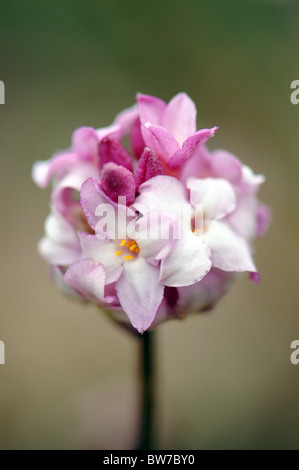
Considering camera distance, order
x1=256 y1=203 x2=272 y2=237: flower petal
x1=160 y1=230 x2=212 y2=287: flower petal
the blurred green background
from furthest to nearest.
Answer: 1. the blurred green background
2. x1=256 y1=203 x2=272 y2=237: flower petal
3. x1=160 y1=230 x2=212 y2=287: flower petal

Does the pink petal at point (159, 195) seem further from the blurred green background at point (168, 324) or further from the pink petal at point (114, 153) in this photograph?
the blurred green background at point (168, 324)

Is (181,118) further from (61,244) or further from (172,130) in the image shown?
(61,244)

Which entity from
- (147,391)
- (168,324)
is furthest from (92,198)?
(168,324)

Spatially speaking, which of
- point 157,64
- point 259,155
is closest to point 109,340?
point 259,155

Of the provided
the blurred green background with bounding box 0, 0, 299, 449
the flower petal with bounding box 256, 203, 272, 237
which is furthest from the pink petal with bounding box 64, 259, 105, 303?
the blurred green background with bounding box 0, 0, 299, 449

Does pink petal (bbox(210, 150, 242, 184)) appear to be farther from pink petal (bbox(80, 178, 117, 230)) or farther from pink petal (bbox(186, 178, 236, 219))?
pink petal (bbox(80, 178, 117, 230))

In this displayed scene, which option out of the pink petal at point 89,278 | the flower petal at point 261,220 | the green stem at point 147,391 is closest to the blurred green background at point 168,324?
the green stem at point 147,391
